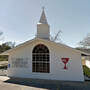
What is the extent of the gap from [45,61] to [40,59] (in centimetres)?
63

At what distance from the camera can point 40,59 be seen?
10.4 m

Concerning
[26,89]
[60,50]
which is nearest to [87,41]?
[60,50]

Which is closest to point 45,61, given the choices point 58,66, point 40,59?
point 40,59

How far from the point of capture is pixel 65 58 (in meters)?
9.62

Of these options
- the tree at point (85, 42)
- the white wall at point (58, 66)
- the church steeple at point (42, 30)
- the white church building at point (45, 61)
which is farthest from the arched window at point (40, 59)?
the tree at point (85, 42)

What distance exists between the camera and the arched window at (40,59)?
10102 mm

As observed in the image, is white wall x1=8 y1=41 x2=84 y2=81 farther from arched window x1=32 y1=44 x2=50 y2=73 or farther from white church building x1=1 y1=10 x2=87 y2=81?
arched window x1=32 y1=44 x2=50 y2=73

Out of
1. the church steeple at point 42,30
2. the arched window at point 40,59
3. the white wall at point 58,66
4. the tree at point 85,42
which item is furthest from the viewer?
the tree at point 85,42

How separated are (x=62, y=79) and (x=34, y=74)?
10.0ft

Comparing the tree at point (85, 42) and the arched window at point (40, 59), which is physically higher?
the tree at point (85, 42)

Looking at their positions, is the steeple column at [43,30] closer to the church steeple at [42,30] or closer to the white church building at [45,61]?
the church steeple at [42,30]

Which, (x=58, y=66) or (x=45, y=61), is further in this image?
(x=45, y=61)

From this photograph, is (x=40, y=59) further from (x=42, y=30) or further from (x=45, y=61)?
(x=42, y=30)

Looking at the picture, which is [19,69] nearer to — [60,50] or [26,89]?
[26,89]
